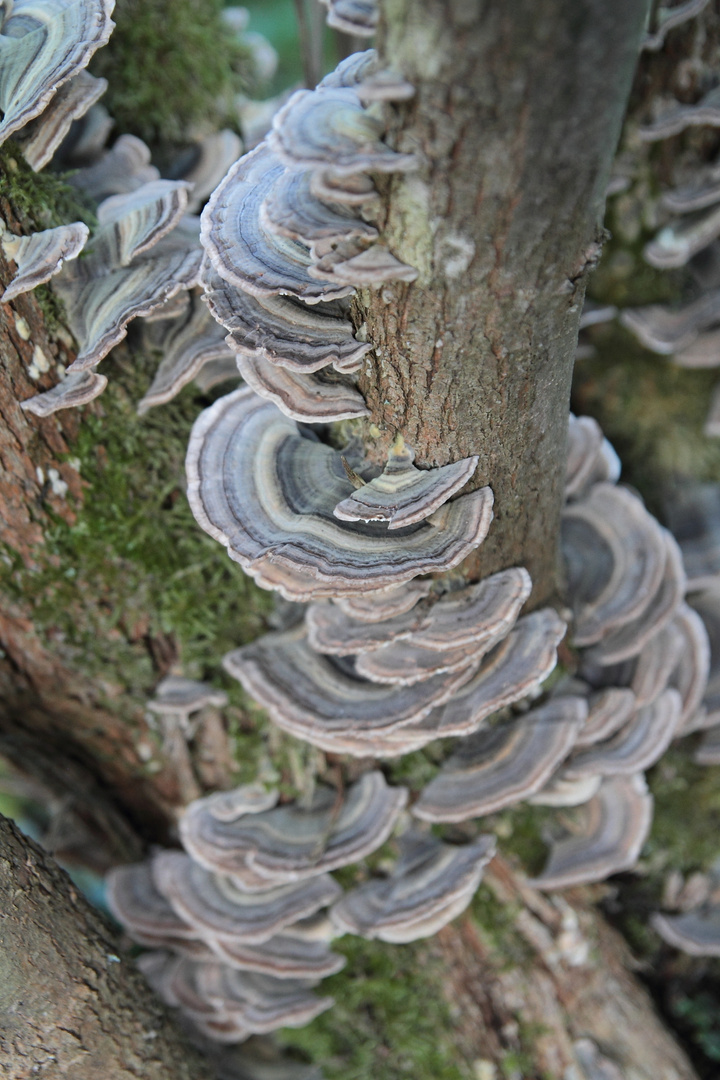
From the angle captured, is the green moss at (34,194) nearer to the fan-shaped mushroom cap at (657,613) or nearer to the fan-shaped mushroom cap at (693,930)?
the fan-shaped mushroom cap at (657,613)

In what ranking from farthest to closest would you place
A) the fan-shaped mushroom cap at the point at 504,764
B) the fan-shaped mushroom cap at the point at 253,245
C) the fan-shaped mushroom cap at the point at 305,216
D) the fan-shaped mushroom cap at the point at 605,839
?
the fan-shaped mushroom cap at the point at 605,839 → the fan-shaped mushroom cap at the point at 504,764 → the fan-shaped mushroom cap at the point at 253,245 → the fan-shaped mushroom cap at the point at 305,216

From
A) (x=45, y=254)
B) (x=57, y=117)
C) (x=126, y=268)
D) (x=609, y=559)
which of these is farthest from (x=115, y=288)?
(x=609, y=559)

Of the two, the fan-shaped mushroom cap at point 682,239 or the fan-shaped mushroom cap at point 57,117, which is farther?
the fan-shaped mushroom cap at point 682,239

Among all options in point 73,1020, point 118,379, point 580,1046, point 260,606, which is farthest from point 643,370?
point 73,1020

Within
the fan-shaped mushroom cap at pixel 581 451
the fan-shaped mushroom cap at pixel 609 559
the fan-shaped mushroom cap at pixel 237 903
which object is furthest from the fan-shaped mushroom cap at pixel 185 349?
the fan-shaped mushroom cap at pixel 237 903

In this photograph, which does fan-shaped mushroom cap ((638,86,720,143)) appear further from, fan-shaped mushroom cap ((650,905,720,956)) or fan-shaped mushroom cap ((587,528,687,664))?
fan-shaped mushroom cap ((650,905,720,956))

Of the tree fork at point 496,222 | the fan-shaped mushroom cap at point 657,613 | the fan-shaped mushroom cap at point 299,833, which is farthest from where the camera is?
the fan-shaped mushroom cap at point 657,613

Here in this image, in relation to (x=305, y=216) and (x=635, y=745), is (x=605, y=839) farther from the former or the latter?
(x=305, y=216)

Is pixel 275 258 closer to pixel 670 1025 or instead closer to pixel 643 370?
pixel 643 370
